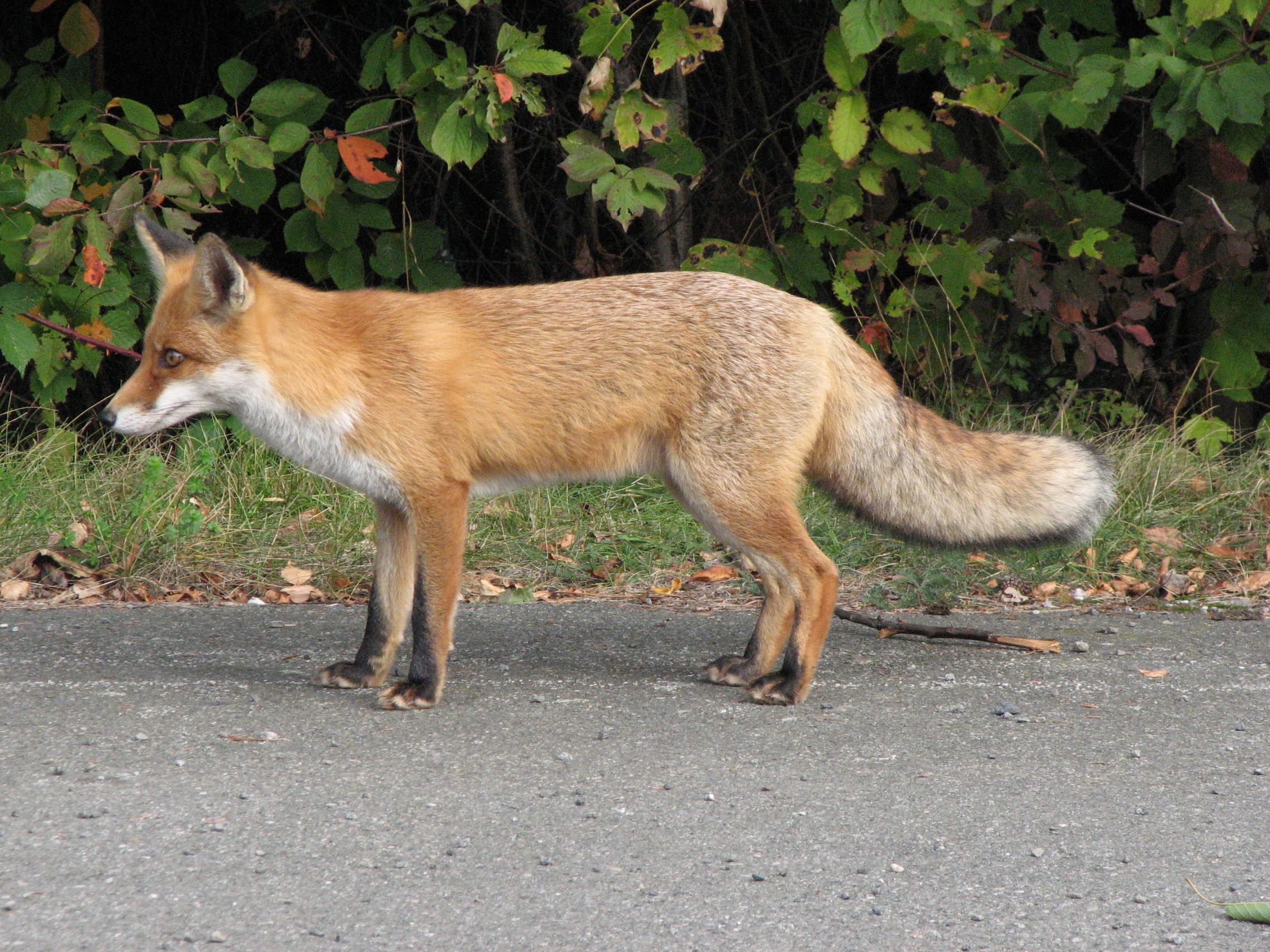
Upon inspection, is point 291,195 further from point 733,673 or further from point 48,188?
point 733,673

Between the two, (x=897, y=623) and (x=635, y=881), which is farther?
(x=897, y=623)

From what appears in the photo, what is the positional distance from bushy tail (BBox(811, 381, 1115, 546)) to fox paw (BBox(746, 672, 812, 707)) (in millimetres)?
680

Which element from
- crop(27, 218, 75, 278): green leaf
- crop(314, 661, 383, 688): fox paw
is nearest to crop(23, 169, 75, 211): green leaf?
crop(27, 218, 75, 278): green leaf

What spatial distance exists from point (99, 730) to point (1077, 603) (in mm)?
3767

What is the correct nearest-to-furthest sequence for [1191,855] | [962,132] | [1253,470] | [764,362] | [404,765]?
[1191,855]
[404,765]
[764,362]
[1253,470]
[962,132]

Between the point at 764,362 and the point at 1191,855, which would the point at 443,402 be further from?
the point at 1191,855

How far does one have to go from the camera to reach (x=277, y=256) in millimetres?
7664

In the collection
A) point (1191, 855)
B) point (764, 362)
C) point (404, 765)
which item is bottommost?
point (404, 765)

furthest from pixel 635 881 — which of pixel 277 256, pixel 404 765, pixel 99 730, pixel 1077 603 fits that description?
pixel 277 256

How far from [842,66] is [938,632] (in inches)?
102

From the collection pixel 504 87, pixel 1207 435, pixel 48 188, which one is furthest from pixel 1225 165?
pixel 48 188

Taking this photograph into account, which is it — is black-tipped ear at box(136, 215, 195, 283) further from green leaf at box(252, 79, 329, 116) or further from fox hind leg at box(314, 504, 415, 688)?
green leaf at box(252, 79, 329, 116)

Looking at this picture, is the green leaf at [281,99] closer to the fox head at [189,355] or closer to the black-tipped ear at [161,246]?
the black-tipped ear at [161,246]

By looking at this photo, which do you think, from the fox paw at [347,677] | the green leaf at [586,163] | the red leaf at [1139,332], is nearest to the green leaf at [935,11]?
the green leaf at [586,163]
